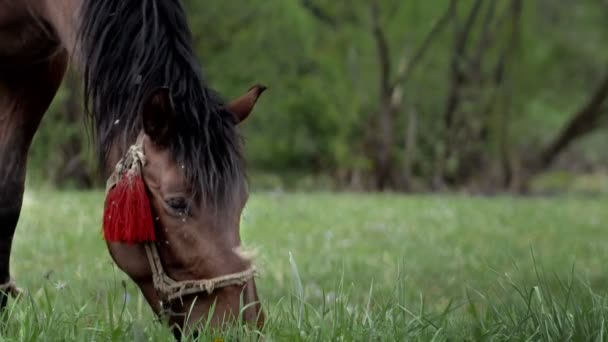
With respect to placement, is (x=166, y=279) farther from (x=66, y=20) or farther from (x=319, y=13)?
(x=319, y=13)

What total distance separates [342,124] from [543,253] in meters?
Result: 14.0

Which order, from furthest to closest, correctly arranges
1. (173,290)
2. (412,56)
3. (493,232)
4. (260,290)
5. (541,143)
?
1. (541,143)
2. (412,56)
3. (493,232)
4. (260,290)
5. (173,290)

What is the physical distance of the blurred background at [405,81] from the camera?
18938mm

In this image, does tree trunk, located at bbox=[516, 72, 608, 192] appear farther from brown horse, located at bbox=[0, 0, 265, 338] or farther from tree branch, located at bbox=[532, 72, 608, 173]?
brown horse, located at bbox=[0, 0, 265, 338]

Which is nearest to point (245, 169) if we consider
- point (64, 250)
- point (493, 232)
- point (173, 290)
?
point (173, 290)

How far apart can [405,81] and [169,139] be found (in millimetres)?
17880

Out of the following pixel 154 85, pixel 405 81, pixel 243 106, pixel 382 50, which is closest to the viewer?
pixel 154 85

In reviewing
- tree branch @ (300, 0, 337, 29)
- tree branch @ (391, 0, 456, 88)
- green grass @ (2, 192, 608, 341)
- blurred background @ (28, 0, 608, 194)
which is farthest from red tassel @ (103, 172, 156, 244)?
tree branch @ (300, 0, 337, 29)

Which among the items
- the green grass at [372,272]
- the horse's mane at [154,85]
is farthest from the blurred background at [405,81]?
the horse's mane at [154,85]

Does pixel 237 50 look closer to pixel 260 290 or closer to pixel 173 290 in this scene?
pixel 260 290

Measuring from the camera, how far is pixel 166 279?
2414 mm

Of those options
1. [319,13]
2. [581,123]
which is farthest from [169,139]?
[581,123]

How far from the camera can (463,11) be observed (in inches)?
780

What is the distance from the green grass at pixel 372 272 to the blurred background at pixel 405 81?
6.26 metres
